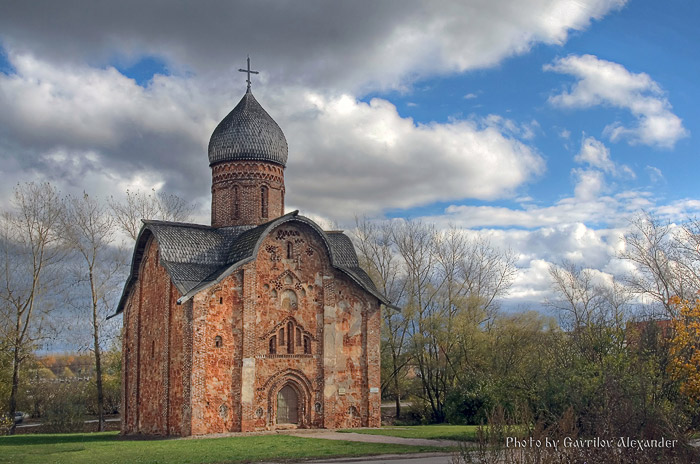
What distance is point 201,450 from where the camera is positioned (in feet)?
54.4

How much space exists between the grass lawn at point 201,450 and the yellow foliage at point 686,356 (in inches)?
231

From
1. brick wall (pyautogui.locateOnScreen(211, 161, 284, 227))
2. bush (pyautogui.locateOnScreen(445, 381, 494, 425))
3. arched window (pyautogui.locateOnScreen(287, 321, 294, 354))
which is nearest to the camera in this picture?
arched window (pyautogui.locateOnScreen(287, 321, 294, 354))

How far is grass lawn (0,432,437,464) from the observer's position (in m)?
15.1

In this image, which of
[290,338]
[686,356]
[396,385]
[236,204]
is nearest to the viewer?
[686,356]

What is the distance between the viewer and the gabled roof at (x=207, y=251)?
22172 mm

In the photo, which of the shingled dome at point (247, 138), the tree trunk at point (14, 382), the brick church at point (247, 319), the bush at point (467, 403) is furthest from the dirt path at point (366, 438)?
the tree trunk at point (14, 382)

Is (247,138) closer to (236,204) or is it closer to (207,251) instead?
(236,204)

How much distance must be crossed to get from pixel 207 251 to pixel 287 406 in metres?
6.19

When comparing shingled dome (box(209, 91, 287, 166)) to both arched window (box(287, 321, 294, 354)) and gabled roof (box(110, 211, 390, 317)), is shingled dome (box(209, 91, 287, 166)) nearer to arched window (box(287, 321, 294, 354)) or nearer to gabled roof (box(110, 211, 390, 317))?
gabled roof (box(110, 211, 390, 317))

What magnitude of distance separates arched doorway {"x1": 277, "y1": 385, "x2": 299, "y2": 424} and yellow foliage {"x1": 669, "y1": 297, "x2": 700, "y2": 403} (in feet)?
40.5

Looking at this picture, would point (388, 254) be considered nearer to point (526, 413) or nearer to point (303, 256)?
point (303, 256)

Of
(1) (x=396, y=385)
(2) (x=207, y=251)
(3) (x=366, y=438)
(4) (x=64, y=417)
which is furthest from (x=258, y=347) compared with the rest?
(1) (x=396, y=385)

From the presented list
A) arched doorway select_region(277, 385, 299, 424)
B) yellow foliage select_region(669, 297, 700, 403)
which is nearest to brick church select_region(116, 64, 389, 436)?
arched doorway select_region(277, 385, 299, 424)

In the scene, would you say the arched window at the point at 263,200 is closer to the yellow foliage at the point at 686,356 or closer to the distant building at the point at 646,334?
the distant building at the point at 646,334
